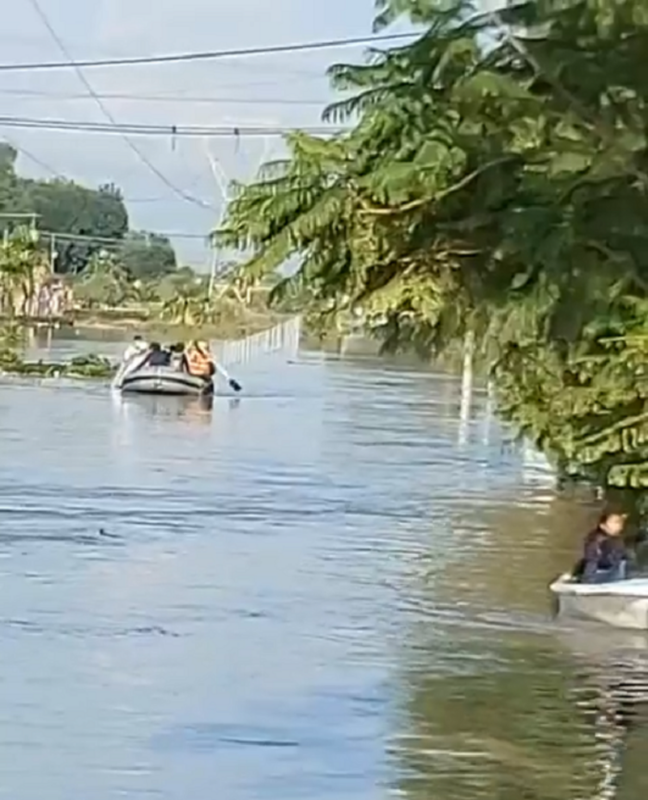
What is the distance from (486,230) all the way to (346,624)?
17068mm

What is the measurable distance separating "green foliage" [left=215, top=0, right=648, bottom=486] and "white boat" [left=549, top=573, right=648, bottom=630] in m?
14.0

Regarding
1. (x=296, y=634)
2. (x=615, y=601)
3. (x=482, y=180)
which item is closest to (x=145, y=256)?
(x=296, y=634)

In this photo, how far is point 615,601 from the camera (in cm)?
2008

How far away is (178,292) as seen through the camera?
104 meters

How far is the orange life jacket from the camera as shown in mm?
67688

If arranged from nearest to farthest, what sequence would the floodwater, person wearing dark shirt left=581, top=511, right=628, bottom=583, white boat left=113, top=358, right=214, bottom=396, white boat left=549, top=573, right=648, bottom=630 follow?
the floodwater → white boat left=549, top=573, right=648, bottom=630 → person wearing dark shirt left=581, top=511, right=628, bottom=583 → white boat left=113, top=358, right=214, bottom=396

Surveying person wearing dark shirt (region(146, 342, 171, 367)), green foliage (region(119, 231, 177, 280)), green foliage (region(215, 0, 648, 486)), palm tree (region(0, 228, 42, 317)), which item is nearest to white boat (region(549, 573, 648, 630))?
green foliage (region(215, 0, 648, 486))

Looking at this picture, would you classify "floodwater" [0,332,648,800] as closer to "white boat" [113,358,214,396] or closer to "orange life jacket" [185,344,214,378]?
"white boat" [113,358,214,396]

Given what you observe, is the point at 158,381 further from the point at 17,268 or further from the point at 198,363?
the point at 17,268

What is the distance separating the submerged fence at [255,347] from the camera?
302 feet

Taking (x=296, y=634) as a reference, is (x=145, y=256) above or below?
above

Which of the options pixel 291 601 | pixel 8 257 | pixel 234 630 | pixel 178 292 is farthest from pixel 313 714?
pixel 178 292

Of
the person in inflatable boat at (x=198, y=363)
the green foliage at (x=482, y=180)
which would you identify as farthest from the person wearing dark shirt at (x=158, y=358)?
the green foliage at (x=482, y=180)

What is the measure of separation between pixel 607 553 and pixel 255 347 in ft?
Answer: 249
